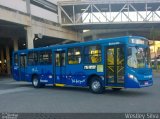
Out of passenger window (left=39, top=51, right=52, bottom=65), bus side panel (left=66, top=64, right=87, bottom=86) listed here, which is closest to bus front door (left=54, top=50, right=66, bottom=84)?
bus side panel (left=66, top=64, right=87, bottom=86)

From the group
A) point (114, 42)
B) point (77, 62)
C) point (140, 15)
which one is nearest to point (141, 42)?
point (114, 42)

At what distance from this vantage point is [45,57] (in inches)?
847

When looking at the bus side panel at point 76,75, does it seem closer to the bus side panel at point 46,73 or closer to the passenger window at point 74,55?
the passenger window at point 74,55

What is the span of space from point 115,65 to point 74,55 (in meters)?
3.43

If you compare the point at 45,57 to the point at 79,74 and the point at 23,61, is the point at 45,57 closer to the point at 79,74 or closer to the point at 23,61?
the point at 23,61

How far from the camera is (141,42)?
54.0 ft

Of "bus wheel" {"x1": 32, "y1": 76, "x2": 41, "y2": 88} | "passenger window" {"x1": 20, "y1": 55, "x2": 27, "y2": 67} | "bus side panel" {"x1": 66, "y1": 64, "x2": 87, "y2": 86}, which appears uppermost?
"passenger window" {"x1": 20, "y1": 55, "x2": 27, "y2": 67}

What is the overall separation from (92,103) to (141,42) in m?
4.85

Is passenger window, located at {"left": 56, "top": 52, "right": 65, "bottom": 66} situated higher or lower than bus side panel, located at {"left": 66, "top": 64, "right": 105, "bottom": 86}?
higher

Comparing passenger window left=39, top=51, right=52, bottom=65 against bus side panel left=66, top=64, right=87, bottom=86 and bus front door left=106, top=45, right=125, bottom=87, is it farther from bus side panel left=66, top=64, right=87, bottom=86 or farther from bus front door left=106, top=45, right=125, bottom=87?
bus front door left=106, top=45, right=125, bottom=87

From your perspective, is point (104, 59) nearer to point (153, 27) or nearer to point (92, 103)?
point (92, 103)

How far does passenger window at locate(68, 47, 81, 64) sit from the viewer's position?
18.3m

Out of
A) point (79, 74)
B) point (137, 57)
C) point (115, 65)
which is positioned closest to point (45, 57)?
point (79, 74)

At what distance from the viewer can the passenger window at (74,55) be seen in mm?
18344
